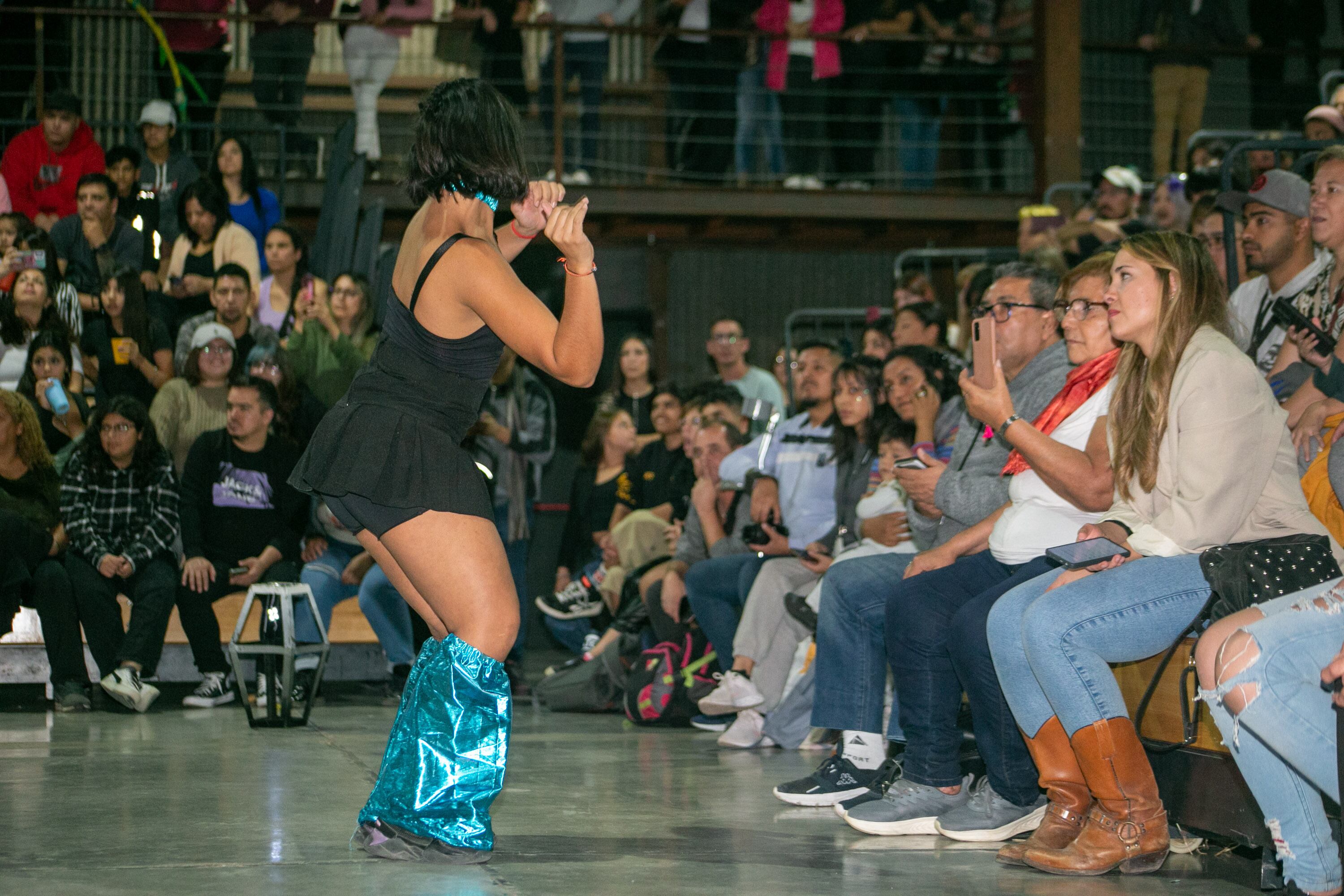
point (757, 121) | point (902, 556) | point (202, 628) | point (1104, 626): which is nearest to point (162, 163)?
point (202, 628)

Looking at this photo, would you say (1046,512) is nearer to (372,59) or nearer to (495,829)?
(495,829)

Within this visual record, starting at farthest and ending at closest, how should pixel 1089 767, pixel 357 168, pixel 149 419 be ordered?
pixel 357 168 < pixel 149 419 < pixel 1089 767

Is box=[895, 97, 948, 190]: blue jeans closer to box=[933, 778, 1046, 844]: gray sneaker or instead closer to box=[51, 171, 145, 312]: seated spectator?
box=[51, 171, 145, 312]: seated spectator

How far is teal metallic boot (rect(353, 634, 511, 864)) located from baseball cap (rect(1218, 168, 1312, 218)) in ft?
9.95

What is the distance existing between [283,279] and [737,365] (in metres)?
2.62

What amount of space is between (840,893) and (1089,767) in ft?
2.16

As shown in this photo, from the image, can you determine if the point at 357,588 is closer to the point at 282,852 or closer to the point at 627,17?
the point at 282,852

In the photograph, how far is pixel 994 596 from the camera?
12.4 ft

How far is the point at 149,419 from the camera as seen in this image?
677 centimetres

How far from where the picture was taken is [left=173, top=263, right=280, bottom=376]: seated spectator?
25.5ft

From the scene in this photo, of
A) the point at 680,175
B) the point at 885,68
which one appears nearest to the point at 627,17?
the point at 680,175

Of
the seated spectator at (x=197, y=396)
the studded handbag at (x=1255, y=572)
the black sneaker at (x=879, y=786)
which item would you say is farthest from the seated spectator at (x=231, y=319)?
the studded handbag at (x=1255, y=572)

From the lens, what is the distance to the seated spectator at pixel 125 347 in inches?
308

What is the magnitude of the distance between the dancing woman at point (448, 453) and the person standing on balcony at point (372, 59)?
7.01 metres
